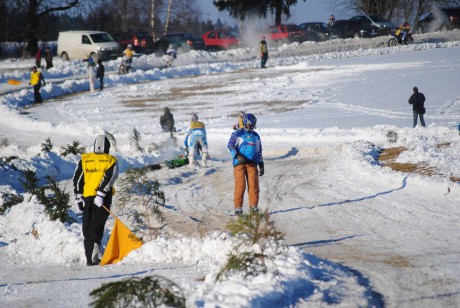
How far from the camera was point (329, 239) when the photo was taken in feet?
28.4

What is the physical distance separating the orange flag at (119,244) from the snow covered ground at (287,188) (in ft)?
0.47

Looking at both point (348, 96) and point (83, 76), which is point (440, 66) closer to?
point (348, 96)

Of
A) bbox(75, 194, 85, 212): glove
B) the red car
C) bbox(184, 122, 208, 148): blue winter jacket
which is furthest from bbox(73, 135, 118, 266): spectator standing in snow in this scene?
the red car

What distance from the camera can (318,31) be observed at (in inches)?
2007

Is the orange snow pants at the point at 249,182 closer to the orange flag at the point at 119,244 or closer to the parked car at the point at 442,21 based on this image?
the orange flag at the point at 119,244

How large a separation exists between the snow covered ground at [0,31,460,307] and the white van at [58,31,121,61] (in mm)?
9008

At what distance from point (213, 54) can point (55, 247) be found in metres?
38.9

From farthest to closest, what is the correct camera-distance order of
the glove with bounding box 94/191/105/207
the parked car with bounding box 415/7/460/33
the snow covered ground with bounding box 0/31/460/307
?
1. the parked car with bounding box 415/7/460/33
2. the glove with bounding box 94/191/105/207
3. the snow covered ground with bounding box 0/31/460/307

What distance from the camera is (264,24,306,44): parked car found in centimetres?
5078

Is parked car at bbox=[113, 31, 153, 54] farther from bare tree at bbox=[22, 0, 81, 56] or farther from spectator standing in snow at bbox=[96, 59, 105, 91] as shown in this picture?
spectator standing in snow at bbox=[96, 59, 105, 91]

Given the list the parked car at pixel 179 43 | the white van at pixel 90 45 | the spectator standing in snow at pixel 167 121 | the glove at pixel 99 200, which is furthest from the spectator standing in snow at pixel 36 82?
the glove at pixel 99 200

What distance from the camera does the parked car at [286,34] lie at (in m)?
50.8

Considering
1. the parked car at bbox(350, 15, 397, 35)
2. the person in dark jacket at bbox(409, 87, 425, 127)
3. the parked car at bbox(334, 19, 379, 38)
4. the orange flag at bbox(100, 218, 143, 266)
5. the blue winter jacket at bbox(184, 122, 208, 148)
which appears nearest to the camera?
the orange flag at bbox(100, 218, 143, 266)

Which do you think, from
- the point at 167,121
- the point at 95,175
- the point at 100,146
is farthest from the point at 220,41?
the point at 95,175
